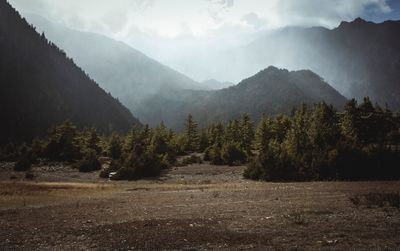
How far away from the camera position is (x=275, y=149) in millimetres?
51312

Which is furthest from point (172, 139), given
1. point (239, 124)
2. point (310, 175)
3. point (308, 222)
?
point (308, 222)

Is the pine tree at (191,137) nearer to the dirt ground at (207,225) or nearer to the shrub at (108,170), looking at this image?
the shrub at (108,170)

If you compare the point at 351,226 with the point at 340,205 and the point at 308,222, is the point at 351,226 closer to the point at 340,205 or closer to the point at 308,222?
the point at 308,222

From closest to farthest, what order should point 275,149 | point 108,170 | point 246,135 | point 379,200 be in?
point 379,200 < point 275,149 < point 108,170 < point 246,135

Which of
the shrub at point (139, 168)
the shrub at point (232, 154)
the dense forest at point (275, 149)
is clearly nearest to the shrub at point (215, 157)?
the dense forest at point (275, 149)

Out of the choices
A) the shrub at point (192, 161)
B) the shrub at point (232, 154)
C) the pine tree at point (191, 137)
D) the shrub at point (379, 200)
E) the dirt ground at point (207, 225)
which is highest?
the pine tree at point (191, 137)

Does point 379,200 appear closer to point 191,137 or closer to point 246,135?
point 246,135

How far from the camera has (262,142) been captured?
78250 mm

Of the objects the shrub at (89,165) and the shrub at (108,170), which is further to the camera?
the shrub at (89,165)

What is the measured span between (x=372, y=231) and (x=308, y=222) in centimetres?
279

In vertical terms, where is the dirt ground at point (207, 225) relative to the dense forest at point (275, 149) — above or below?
below

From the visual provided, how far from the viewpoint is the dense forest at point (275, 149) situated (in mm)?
46031

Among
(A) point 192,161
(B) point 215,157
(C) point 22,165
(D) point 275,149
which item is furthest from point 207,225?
(C) point 22,165

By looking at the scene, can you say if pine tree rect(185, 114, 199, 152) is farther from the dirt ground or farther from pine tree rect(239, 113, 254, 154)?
the dirt ground
